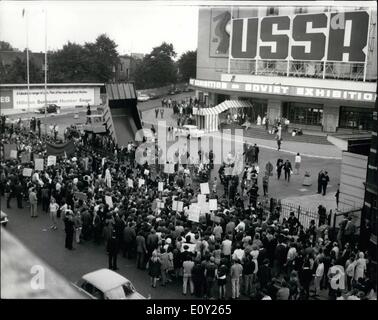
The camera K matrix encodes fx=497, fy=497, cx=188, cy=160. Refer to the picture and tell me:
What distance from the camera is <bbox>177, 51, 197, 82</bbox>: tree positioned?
90.6 meters

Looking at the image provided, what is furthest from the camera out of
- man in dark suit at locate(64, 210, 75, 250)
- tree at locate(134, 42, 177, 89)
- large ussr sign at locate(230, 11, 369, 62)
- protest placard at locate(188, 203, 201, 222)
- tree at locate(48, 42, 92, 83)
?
tree at locate(134, 42, 177, 89)

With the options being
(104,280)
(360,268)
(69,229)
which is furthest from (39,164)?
(360,268)

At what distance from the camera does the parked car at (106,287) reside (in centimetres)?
1300

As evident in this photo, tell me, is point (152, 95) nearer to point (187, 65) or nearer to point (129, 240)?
point (187, 65)

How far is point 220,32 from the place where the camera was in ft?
203

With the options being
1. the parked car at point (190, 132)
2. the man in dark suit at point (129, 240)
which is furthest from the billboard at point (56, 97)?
the man in dark suit at point (129, 240)

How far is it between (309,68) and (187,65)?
137ft

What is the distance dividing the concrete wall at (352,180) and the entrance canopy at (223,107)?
29.0 m

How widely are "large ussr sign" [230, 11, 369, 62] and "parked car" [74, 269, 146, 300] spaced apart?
1469 inches

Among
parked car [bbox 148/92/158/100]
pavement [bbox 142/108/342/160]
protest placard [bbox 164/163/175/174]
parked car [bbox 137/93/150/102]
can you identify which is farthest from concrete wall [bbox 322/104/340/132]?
parked car [bbox 148/92/158/100]

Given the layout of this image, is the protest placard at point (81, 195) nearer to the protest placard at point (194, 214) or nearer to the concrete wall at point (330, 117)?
the protest placard at point (194, 214)

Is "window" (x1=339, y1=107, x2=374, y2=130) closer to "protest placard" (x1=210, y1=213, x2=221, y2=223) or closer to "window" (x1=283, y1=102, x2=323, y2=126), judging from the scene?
"window" (x1=283, y1=102, x2=323, y2=126)

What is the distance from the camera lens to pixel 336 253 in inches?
633
